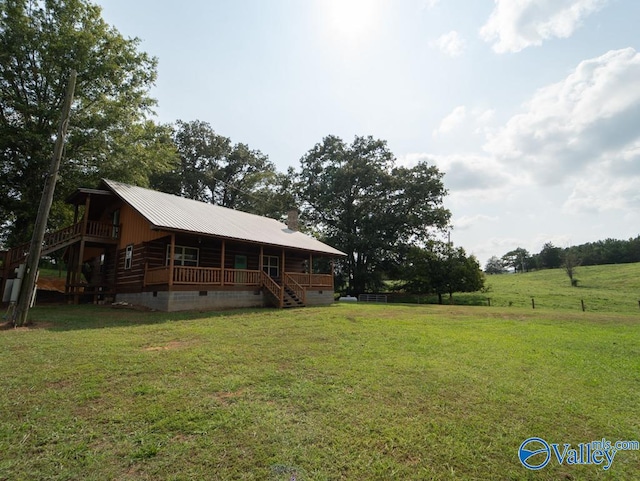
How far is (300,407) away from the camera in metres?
4.30

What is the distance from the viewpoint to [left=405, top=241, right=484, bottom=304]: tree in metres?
31.1

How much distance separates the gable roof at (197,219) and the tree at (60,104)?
582cm

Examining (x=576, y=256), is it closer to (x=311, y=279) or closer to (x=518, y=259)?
(x=518, y=259)

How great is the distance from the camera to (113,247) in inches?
754

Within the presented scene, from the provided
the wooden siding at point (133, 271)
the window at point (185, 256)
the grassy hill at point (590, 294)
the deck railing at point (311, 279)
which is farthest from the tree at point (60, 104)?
the grassy hill at point (590, 294)

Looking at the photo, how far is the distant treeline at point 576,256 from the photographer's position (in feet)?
224

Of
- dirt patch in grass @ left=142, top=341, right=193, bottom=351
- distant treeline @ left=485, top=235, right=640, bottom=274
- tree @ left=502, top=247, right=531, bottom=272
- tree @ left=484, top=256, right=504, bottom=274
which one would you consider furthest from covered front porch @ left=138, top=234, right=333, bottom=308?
tree @ left=484, top=256, right=504, bottom=274

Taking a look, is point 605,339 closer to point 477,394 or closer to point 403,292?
point 477,394

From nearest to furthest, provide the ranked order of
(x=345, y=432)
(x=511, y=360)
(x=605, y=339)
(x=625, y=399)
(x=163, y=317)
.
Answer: (x=345, y=432), (x=625, y=399), (x=511, y=360), (x=605, y=339), (x=163, y=317)

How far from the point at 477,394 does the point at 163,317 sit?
35.8ft

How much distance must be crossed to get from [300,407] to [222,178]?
42.7 meters

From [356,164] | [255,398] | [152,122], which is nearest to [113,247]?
[152,122]

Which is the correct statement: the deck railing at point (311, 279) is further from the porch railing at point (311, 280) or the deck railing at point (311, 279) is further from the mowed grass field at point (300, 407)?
the mowed grass field at point (300, 407)

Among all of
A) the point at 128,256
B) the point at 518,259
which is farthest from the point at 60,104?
the point at 518,259
